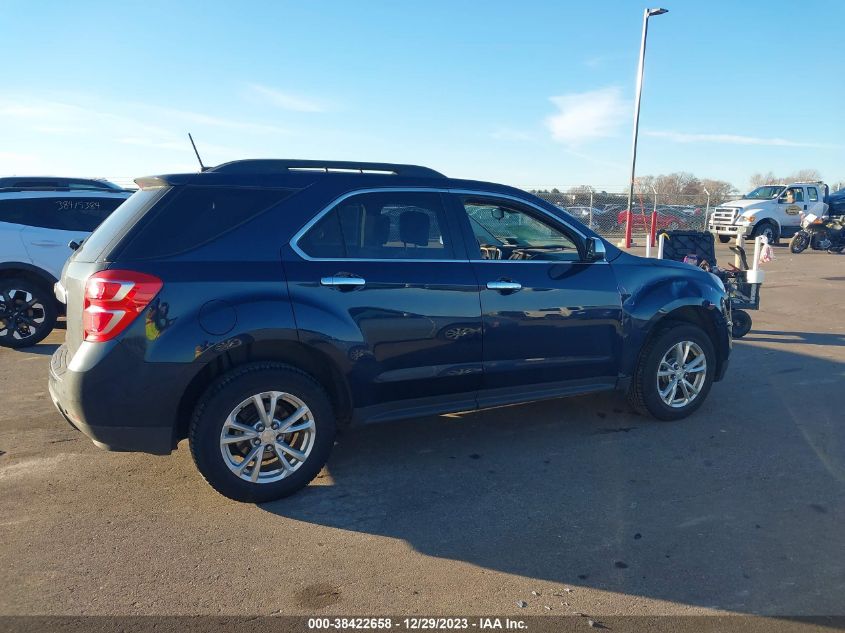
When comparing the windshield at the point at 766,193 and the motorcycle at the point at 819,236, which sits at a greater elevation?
the windshield at the point at 766,193

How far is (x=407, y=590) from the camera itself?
9.78 ft

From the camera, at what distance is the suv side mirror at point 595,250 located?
4.69m

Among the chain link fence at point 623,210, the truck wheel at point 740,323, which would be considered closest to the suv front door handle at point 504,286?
the truck wheel at point 740,323

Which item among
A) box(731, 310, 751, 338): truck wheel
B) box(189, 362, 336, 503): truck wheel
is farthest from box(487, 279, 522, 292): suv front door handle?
box(731, 310, 751, 338): truck wheel

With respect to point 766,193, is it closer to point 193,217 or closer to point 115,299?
point 193,217

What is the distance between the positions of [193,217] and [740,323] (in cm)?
692

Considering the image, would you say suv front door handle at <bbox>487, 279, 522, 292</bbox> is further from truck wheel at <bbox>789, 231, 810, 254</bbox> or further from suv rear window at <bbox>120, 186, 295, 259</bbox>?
truck wheel at <bbox>789, 231, 810, 254</bbox>

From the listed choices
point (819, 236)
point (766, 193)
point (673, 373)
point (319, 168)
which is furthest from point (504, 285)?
point (766, 193)

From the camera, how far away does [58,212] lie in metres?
7.88

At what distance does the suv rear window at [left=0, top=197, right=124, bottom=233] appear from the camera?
303 inches

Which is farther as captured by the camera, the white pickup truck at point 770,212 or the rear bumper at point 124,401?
the white pickup truck at point 770,212

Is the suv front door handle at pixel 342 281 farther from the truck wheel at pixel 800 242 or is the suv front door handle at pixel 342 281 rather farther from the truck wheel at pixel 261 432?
the truck wheel at pixel 800 242

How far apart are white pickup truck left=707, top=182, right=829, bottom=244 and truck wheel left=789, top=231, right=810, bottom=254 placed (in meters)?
2.45

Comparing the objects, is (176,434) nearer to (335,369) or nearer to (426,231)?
(335,369)
